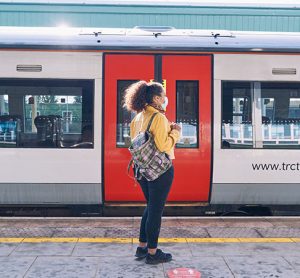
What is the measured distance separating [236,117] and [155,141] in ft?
7.62

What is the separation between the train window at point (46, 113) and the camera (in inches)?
225

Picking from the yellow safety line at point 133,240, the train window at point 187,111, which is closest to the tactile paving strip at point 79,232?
the yellow safety line at point 133,240

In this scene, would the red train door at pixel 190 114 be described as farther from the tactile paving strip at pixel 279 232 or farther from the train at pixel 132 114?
the tactile paving strip at pixel 279 232

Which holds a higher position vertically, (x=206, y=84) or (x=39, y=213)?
(x=206, y=84)

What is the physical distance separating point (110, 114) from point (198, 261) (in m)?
2.44

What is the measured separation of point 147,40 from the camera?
5719mm

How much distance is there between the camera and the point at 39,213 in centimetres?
627

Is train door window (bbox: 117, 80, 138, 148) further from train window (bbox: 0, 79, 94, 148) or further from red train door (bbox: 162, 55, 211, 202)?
red train door (bbox: 162, 55, 211, 202)

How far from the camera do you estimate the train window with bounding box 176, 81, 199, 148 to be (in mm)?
5750

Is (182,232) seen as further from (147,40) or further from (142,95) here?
(147,40)

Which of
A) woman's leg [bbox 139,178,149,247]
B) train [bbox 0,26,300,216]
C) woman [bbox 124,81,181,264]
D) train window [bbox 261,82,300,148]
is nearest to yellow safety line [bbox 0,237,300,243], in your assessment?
woman's leg [bbox 139,178,149,247]

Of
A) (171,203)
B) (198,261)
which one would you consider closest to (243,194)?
(171,203)

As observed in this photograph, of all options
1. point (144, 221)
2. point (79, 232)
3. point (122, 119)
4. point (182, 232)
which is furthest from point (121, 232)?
point (122, 119)

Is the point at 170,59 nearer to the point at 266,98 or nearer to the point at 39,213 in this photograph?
the point at 266,98
